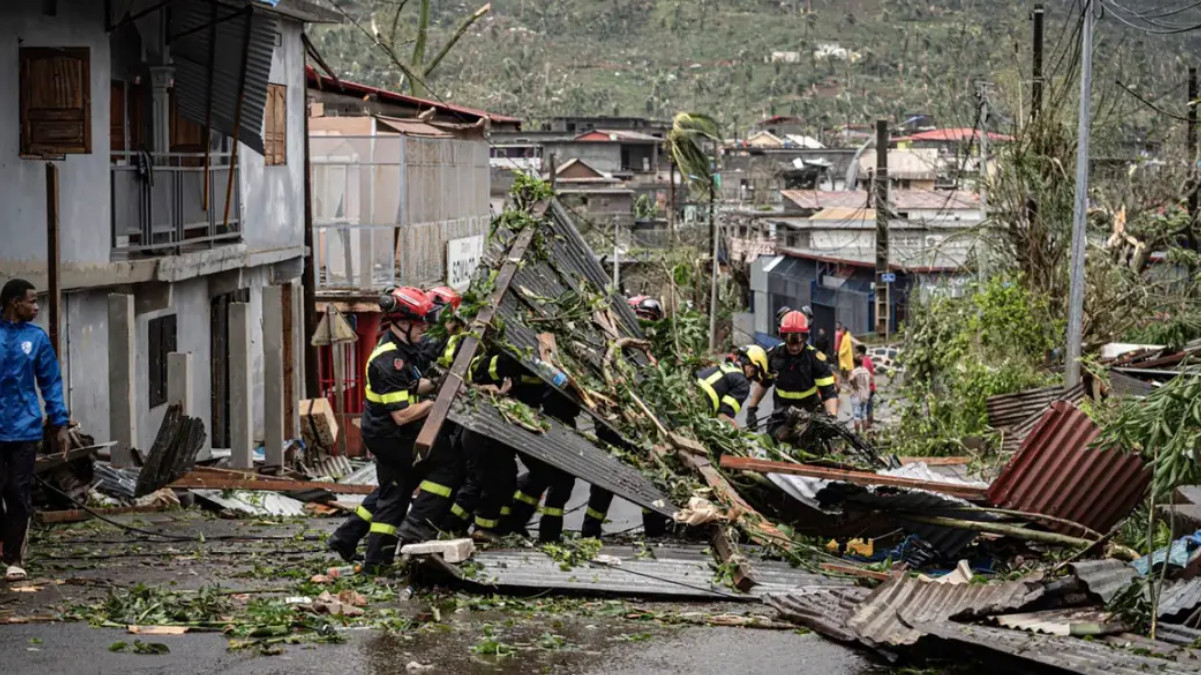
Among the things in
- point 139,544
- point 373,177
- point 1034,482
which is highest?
point 373,177

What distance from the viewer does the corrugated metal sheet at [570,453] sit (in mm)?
9508

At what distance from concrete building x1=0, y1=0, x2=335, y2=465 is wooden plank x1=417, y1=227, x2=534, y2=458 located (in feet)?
15.6

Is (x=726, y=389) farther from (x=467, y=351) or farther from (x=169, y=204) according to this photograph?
(x=169, y=204)

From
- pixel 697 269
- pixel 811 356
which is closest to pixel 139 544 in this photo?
pixel 811 356

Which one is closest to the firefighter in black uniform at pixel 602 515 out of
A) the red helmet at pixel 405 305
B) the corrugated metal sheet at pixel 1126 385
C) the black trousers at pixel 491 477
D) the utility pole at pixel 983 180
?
the black trousers at pixel 491 477

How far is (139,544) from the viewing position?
11336 millimetres

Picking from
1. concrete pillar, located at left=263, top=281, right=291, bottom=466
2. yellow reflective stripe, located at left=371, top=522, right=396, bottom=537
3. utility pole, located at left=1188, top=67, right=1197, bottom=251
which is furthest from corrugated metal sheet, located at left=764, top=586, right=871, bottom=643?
utility pole, located at left=1188, top=67, right=1197, bottom=251

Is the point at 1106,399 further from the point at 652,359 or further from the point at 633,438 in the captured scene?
the point at 633,438

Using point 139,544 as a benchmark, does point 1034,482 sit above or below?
above

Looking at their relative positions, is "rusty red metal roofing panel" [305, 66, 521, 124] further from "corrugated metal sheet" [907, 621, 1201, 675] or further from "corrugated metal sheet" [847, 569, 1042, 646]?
"corrugated metal sheet" [907, 621, 1201, 675]

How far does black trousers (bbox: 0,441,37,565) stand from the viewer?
364 inches

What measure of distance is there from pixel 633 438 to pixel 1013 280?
13861 millimetres

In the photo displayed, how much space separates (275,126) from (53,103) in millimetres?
7613

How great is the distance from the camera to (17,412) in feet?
30.2
